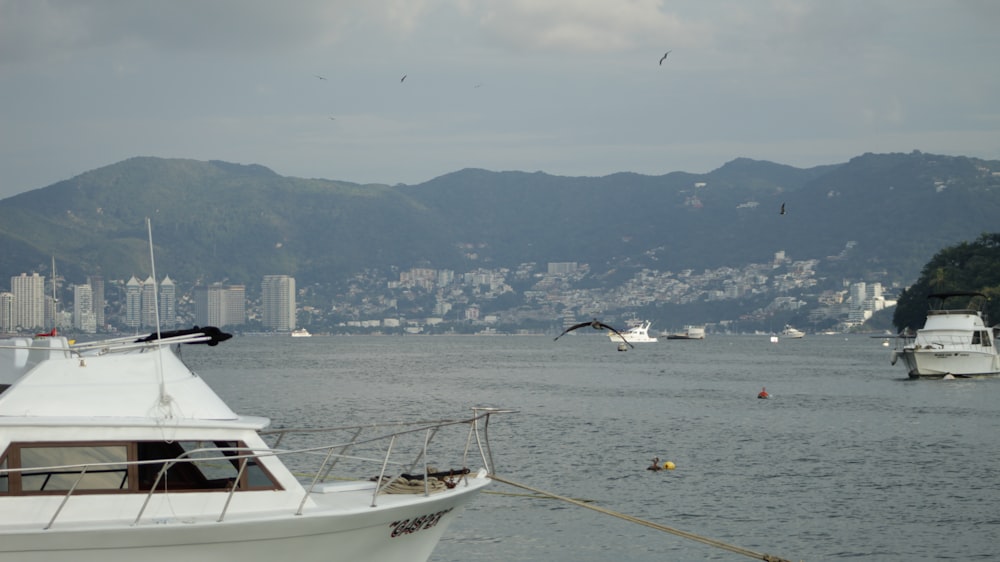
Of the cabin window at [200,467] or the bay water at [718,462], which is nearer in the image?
the cabin window at [200,467]

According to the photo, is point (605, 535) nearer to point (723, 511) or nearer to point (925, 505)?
point (723, 511)

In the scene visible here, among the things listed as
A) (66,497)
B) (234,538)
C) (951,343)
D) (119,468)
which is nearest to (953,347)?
(951,343)

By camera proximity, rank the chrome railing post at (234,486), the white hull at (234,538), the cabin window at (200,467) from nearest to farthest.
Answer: the white hull at (234,538)
the chrome railing post at (234,486)
the cabin window at (200,467)

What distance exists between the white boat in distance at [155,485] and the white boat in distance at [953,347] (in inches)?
2353

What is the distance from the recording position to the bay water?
2294cm

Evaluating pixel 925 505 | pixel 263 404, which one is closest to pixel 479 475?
pixel 925 505

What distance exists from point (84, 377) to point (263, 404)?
42.9 m

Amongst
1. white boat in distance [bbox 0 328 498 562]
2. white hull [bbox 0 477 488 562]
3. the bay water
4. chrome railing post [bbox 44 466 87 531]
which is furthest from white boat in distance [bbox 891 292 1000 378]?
chrome railing post [bbox 44 466 87 531]

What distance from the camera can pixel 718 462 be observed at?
113 ft

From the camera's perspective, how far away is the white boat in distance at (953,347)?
68.7 m

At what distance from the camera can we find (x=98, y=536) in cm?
1291

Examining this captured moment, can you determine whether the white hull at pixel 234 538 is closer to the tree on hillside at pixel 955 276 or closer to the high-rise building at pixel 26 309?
the high-rise building at pixel 26 309

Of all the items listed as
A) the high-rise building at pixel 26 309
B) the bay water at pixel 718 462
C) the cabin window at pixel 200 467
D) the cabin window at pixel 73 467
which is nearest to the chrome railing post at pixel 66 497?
the cabin window at pixel 73 467

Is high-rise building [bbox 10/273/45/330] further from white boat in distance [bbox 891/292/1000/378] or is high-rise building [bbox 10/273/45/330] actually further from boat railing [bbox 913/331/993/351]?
boat railing [bbox 913/331/993/351]
